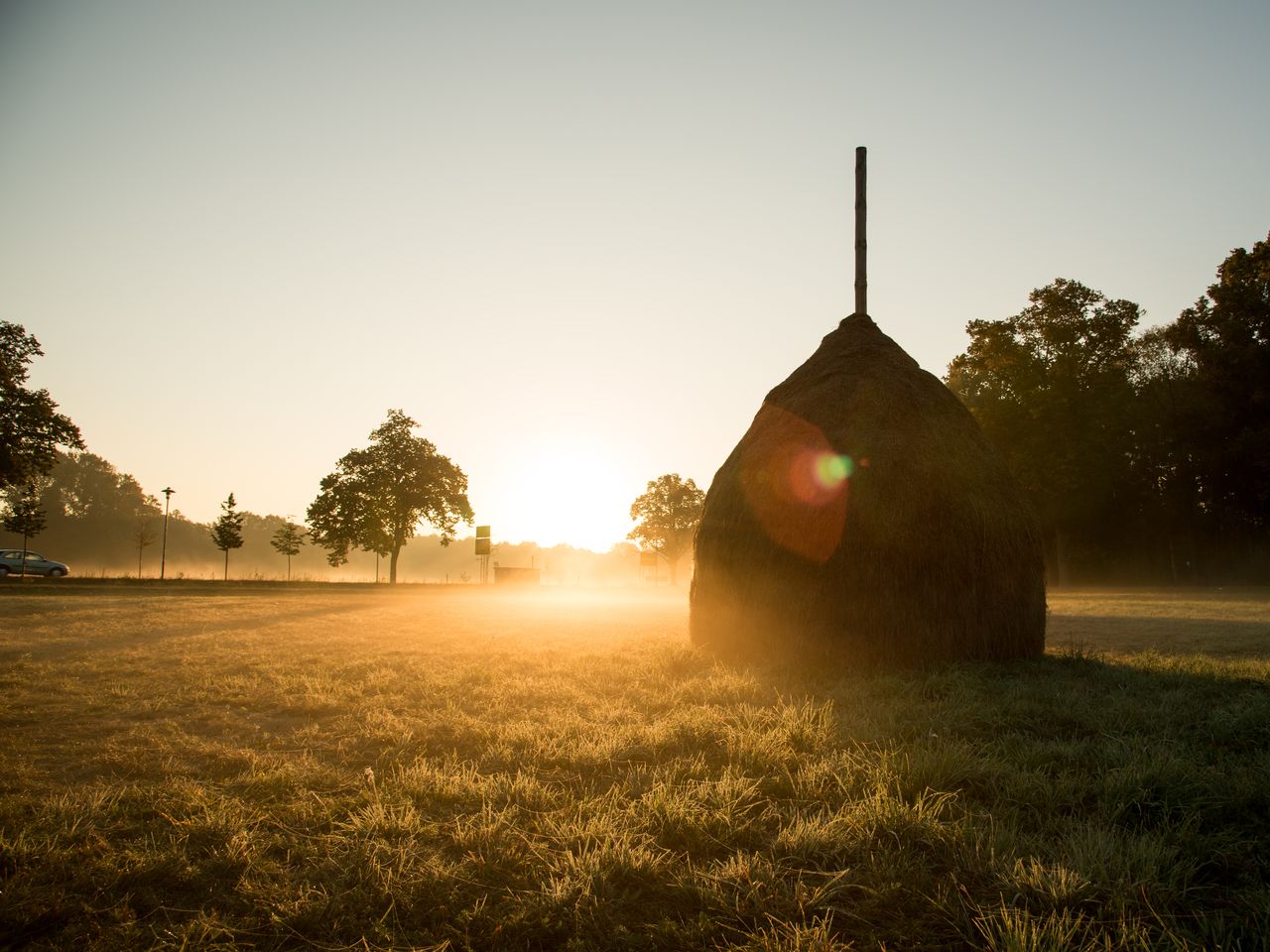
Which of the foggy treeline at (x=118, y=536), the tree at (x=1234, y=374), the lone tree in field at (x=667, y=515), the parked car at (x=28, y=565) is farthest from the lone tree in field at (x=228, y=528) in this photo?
the tree at (x=1234, y=374)

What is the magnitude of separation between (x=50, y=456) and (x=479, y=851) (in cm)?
3860

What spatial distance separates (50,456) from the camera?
30984 millimetres

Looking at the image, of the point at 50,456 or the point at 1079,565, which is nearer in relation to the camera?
the point at 50,456

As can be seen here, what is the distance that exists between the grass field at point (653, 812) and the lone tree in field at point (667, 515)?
5981 cm

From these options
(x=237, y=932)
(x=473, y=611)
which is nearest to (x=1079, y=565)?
(x=473, y=611)

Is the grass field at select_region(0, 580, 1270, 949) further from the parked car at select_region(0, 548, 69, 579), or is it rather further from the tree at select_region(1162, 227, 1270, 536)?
the parked car at select_region(0, 548, 69, 579)

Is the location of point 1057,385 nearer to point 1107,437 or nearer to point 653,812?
point 1107,437

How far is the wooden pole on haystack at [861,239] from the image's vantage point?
971 cm

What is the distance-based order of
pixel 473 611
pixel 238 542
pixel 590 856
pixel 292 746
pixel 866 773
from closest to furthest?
1. pixel 590 856
2. pixel 866 773
3. pixel 292 746
4. pixel 473 611
5. pixel 238 542

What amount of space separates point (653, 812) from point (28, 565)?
54672mm

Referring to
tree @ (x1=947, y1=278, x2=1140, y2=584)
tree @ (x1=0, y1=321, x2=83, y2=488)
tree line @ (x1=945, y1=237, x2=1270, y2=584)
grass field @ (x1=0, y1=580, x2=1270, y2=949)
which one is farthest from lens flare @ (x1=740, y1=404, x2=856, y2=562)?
tree @ (x1=0, y1=321, x2=83, y2=488)

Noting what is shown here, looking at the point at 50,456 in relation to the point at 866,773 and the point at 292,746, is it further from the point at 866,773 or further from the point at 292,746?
the point at 866,773

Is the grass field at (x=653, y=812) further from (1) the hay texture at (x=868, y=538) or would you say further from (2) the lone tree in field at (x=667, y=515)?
(2) the lone tree in field at (x=667, y=515)

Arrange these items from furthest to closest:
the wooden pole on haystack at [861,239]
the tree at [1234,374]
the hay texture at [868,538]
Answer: the tree at [1234,374] < the wooden pole on haystack at [861,239] < the hay texture at [868,538]
